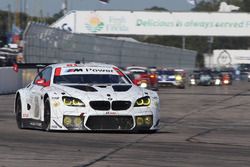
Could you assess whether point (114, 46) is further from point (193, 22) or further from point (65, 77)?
point (65, 77)

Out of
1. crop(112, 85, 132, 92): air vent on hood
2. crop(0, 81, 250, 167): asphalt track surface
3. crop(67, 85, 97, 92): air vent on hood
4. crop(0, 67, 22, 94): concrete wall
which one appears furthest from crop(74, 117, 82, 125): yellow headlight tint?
crop(0, 67, 22, 94): concrete wall

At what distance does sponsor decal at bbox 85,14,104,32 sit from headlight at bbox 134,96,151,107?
194ft

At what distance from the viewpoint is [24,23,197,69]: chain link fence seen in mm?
47344

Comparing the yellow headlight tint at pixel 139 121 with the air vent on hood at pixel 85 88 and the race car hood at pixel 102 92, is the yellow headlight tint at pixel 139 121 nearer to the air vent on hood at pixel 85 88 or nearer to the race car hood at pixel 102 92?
the race car hood at pixel 102 92

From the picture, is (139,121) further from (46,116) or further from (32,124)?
(32,124)

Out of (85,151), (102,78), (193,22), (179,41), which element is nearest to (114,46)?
(193,22)

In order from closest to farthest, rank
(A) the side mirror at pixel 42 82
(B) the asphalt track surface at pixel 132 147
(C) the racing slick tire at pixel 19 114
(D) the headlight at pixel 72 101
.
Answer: (B) the asphalt track surface at pixel 132 147
(D) the headlight at pixel 72 101
(A) the side mirror at pixel 42 82
(C) the racing slick tire at pixel 19 114

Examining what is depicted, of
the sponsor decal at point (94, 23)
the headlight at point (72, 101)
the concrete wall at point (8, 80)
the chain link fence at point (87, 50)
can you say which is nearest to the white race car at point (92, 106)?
the headlight at point (72, 101)

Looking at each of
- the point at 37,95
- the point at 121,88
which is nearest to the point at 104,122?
the point at 121,88

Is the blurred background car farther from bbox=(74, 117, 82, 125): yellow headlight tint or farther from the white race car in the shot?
bbox=(74, 117, 82, 125): yellow headlight tint

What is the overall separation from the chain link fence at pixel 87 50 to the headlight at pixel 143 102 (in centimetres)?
2281

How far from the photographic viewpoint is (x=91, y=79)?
17.2 m

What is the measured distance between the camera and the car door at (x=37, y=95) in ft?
54.9

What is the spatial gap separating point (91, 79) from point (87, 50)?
42.9m
